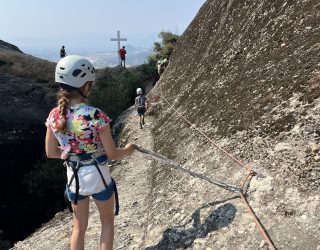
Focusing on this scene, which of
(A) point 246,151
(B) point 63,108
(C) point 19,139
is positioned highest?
(B) point 63,108

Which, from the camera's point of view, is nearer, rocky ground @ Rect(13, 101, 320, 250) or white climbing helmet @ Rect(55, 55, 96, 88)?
white climbing helmet @ Rect(55, 55, 96, 88)

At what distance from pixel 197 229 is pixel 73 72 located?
3.92 meters

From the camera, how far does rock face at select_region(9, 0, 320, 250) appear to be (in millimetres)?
6891

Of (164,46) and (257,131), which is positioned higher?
(164,46)

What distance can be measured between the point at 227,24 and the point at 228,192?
12.7m

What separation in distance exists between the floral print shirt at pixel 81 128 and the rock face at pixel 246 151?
2.89m

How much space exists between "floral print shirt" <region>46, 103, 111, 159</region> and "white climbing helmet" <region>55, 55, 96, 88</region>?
1.21 feet

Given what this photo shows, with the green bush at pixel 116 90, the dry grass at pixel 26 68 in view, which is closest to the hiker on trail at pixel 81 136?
the green bush at pixel 116 90

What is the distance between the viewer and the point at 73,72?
609 cm

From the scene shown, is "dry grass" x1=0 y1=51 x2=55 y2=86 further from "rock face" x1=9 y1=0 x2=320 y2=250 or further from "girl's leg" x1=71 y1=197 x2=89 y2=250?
"girl's leg" x1=71 y1=197 x2=89 y2=250

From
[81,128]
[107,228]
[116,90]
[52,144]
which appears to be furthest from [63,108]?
[116,90]

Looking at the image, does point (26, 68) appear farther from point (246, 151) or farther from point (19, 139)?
point (246, 151)

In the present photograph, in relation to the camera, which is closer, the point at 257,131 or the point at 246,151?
the point at 246,151

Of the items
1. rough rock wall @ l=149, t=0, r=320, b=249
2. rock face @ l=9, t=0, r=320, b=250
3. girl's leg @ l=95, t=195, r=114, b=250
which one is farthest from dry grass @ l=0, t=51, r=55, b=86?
girl's leg @ l=95, t=195, r=114, b=250
